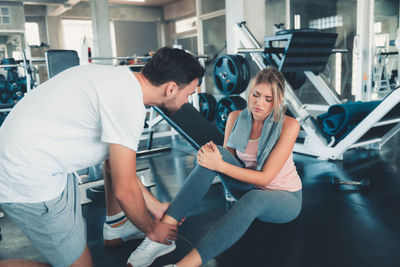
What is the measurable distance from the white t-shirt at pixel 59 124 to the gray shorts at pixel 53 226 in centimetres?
4

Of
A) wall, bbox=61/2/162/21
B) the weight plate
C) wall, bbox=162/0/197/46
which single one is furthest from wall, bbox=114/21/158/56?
the weight plate

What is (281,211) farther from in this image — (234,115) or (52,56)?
(52,56)

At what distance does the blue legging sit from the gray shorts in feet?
1.44

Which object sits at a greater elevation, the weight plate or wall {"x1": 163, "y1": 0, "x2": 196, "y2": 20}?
wall {"x1": 163, "y1": 0, "x2": 196, "y2": 20}

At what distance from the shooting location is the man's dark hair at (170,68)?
113cm

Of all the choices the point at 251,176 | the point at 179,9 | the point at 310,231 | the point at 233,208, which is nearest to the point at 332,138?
the point at 310,231

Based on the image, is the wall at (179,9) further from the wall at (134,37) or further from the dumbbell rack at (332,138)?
the dumbbell rack at (332,138)

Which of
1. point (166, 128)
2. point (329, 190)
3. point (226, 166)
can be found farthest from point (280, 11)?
point (226, 166)

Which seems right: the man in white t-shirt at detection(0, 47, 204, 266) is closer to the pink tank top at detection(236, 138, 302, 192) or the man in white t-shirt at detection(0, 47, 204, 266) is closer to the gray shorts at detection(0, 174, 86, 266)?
the gray shorts at detection(0, 174, 86, 266)

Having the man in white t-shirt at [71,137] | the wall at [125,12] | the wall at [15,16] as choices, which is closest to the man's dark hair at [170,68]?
the man in white t-shirt at [71,137]

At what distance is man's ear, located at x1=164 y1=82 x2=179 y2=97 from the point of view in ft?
3.75

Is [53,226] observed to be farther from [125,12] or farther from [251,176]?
[125,12]

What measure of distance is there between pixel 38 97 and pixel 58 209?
372 mm

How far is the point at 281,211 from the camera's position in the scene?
1489mm
